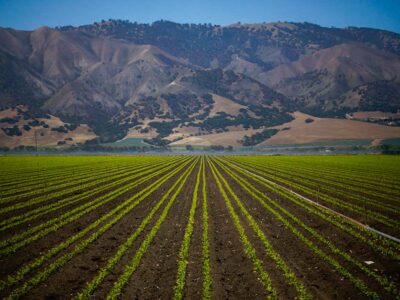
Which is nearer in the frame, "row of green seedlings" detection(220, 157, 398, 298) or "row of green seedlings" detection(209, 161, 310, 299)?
"row of green seedlings" detection(209, 161, 310, 299)

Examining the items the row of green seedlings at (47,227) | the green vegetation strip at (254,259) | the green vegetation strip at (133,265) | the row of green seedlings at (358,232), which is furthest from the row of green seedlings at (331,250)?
the row of green seedlings at (47,227)

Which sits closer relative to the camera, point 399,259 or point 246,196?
point 399,259

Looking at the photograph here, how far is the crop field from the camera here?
11.9 m

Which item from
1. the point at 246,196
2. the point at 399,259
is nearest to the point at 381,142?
the point at 246,196

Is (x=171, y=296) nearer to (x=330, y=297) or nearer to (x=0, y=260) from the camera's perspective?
(x=330, y=297)

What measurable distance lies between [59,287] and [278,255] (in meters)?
8.84

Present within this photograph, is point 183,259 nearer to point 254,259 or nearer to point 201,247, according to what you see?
point 201,247

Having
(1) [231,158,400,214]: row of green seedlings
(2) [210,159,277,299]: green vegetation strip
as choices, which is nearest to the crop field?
(2) [210,159,277,299]: green vegetation strip

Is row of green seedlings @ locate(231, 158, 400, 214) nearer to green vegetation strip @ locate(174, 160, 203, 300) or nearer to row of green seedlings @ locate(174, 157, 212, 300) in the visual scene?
row of green seedlings @ locate(174, 157, 212, 300)

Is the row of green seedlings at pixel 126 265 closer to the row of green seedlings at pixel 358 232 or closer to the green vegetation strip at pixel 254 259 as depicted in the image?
the green vegetation strip at pixel 254 259

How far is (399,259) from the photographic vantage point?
14.1m

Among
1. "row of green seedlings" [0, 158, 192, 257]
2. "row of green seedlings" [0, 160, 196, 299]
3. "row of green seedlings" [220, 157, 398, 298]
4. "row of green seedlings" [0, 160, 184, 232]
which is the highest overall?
"row of green seedlings" [0, 160, 184, 232]

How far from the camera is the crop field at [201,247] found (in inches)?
467

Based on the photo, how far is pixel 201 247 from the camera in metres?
16.2
